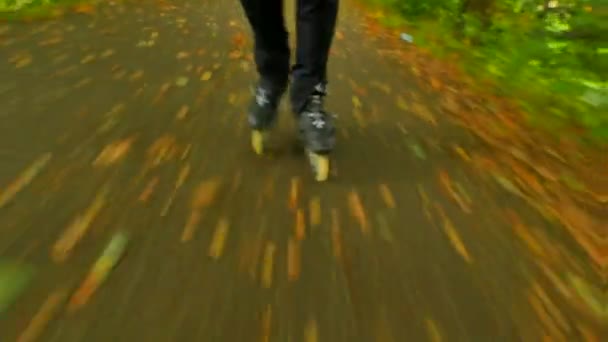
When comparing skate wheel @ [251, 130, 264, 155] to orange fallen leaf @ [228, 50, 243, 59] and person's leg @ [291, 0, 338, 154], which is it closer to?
person's leg @ [291, 0, 338, 154]

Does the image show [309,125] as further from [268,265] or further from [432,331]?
[432,331]

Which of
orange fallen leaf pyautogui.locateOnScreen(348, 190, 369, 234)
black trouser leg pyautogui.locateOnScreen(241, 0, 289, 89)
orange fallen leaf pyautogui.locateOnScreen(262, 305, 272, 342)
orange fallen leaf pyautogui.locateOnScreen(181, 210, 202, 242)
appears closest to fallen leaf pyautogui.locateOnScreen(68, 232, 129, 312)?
orange fallen leaf pyautogui.locateOnScreen(181, 210, 202, 242)

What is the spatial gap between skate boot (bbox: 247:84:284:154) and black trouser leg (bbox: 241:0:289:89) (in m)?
0.04

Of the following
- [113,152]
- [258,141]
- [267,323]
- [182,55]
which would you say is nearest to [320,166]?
[258,141]

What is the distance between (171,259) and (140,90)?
6.87ft

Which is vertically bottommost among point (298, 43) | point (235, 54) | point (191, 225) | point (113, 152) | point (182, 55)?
point (235, 54)

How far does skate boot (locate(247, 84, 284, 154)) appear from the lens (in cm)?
257

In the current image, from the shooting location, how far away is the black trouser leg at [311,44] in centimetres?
231

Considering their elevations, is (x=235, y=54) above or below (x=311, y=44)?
below

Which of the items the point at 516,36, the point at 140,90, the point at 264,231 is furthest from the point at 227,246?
the point at 516,36

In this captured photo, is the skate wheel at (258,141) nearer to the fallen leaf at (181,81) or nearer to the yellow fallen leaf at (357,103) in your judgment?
the yellow fallen leaf at (357,103)

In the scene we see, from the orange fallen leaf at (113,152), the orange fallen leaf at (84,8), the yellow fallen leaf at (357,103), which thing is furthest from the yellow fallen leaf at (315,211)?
the orange fallen leaf at (84,8)

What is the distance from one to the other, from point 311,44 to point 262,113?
0.42 m

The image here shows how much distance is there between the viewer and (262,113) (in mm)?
2592
